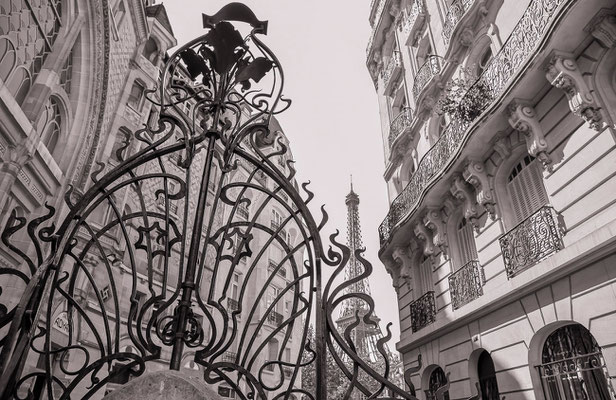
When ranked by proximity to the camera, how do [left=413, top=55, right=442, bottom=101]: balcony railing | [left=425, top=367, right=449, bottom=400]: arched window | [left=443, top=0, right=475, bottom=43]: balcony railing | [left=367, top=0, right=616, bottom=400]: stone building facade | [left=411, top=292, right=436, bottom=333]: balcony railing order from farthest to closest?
[left=413, top=55, right=442, bottom=101]: balcony railing < [left=443, top=0, right=475, bottom=43]: balcony railing < [left=411, top=292, right=436, bottom=333]: balcony railing < [left=425, top=367, right=449, bottom=400]: arched window < [left=367, top=0, right=616, bottom=400]: stone building facade

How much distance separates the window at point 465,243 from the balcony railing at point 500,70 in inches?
56.8

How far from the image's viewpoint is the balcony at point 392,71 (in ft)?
56.8

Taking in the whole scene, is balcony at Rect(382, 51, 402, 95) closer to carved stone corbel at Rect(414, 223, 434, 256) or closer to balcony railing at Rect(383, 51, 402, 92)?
balcony railing at Rect(383, 51, 402, 92)

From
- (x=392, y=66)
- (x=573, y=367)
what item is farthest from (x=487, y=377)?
(x=392, y=66)

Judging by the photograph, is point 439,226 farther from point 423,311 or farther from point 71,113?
point 71,113

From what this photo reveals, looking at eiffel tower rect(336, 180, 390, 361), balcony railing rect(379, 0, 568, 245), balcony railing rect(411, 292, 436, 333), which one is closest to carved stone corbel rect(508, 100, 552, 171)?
balcony railing rect(379, 0, 568, 245)

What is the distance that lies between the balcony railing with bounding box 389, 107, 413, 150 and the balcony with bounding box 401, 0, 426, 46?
315cm

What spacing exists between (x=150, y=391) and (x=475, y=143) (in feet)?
29.0

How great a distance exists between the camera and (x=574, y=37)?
679 cm

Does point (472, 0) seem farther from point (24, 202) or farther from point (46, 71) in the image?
point (24, 202)

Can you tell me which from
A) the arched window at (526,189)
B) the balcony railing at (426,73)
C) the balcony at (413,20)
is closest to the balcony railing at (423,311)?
the arched window at (526,189)

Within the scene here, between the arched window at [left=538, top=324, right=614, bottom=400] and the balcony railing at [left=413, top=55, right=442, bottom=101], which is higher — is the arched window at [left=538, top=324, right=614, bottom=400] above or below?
below

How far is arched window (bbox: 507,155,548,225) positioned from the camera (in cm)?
802

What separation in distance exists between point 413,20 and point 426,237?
978 centimetres
